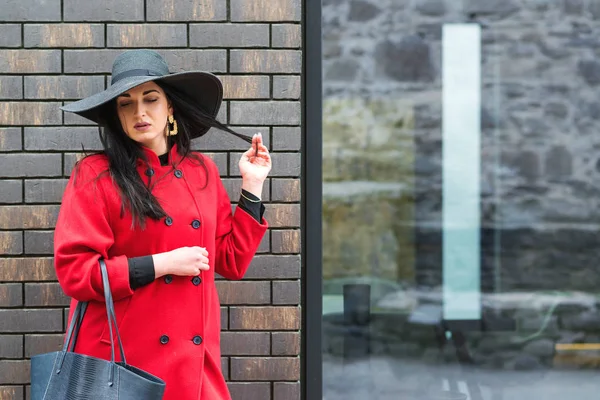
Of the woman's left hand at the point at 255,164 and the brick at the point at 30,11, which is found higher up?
the brick at the point at 30,11

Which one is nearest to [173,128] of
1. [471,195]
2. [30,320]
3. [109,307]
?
[109,307]

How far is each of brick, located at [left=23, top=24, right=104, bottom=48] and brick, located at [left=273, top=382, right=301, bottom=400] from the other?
1582 millimetres

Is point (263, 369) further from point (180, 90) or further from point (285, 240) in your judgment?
point (180, 90)

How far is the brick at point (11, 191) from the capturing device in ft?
11.7

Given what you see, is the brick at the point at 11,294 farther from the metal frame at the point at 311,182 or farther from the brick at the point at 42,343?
the metal frame at the point at 311,182

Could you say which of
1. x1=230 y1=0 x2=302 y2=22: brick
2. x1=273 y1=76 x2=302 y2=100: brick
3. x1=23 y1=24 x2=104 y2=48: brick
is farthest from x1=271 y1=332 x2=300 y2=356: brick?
x1=23 y1=24 x2=104 y2=48: brick

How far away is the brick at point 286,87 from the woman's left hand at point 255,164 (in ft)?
2.39

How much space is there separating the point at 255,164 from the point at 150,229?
1.44ft

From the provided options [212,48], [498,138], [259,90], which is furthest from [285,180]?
[498,138]

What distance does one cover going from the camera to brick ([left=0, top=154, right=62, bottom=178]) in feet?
11.7

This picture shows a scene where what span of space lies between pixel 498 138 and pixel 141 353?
2.47 metres

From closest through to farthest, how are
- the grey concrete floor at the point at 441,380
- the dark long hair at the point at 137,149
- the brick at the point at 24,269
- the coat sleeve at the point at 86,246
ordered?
the coat sleeve at the point at 86,246, the dark long hair at the point at 137,149, the brick at the point at 24,269, the grey concrete floor at the point at 441,380

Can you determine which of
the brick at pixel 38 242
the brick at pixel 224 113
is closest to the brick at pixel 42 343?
the brick at pixel 38 242

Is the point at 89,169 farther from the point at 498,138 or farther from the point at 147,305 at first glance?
the point at 498,138
